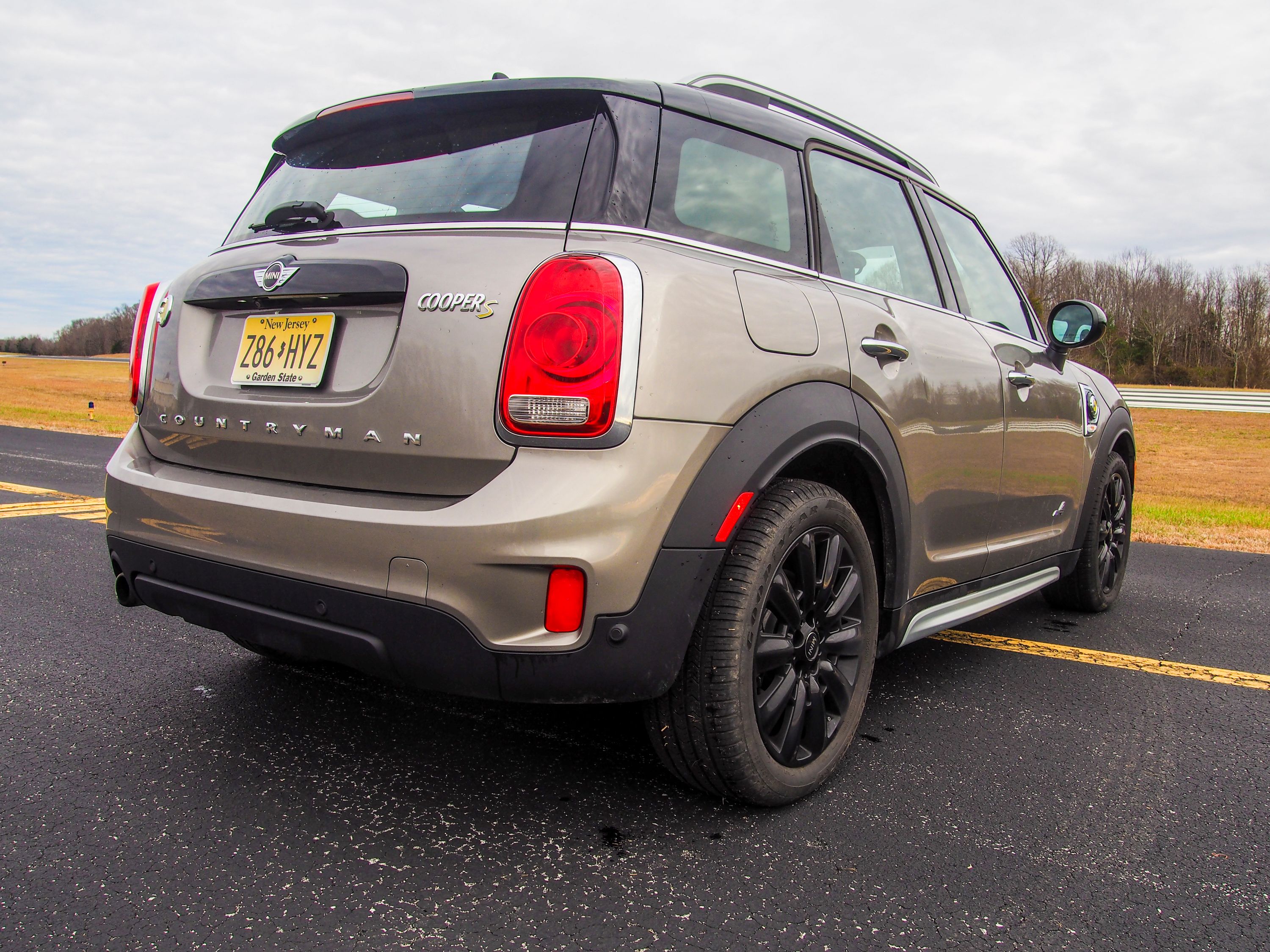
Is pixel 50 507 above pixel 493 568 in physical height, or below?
below

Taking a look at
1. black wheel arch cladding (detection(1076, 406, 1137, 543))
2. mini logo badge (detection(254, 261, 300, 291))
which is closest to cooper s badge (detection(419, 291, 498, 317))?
mini logo badge (detection(254, 261, 300, 291))

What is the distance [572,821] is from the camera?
2.16m

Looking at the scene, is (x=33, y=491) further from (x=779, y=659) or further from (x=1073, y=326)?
(x=1073, y=326)

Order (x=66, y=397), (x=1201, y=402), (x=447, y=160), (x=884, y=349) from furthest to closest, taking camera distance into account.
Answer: (x=1201, y=402)
(x=66, y=397)
(x=884, y=349)
(x=447, y=160)

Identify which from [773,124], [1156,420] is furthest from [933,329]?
[1156,420]

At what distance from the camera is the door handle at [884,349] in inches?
100

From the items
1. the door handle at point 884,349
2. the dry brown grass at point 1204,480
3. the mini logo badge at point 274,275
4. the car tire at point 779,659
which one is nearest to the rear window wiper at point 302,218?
the mini logo badge at point 274,275

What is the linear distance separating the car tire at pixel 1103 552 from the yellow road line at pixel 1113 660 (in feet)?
1.71

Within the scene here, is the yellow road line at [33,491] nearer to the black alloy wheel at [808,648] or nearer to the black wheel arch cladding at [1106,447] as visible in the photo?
the black alloy wheel at [808,648]

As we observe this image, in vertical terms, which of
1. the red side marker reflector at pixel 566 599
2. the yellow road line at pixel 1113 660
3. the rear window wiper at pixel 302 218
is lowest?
the yellow road line at pixel 1113 660

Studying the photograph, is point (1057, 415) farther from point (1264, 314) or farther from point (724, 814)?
point (1264, 314)

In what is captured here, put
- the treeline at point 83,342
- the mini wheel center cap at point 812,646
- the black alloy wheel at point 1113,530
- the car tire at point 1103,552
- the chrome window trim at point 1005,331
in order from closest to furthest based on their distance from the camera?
the mini wheel center cap at point 812,646 < the chrome window trim at point 1005,331 < the car tire at point 1103,552 < the black alloy wheel at point 1113,530 < the treeline at point 83,342

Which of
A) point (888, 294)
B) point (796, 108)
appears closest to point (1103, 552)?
point (888, 294)

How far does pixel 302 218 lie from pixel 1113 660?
3339mm
